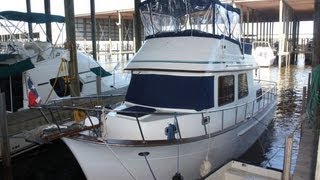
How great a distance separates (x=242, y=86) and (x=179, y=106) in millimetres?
2432

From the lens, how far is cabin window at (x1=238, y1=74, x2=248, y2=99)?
355 inches

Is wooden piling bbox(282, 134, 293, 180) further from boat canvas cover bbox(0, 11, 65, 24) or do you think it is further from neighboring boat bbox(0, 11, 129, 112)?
boat canvas cover bbox(0, 11, 65, 24)

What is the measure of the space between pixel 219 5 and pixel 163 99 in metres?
2.64

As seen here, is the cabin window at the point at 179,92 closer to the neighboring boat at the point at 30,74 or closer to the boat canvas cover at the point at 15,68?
the neighboring boat at the point at 30,74

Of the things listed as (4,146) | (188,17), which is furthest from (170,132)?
(4,146)

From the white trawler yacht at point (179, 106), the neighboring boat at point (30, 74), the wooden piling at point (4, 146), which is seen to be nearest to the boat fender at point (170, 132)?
the white trawler yacht at point (179, 106)

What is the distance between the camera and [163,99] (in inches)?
305

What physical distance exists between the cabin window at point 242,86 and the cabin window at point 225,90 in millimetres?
499

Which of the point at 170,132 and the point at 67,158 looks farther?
the point at 67,158

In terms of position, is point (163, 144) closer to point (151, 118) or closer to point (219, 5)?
point (151, 118)

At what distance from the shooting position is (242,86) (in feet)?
30.3

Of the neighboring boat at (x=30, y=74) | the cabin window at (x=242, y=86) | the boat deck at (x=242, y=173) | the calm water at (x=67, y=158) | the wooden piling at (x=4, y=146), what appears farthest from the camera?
the neighboring boat at (x=30, y=74)

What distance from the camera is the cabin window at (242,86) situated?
9023 mm

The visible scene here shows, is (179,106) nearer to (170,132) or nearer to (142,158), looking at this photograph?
(170,132)
